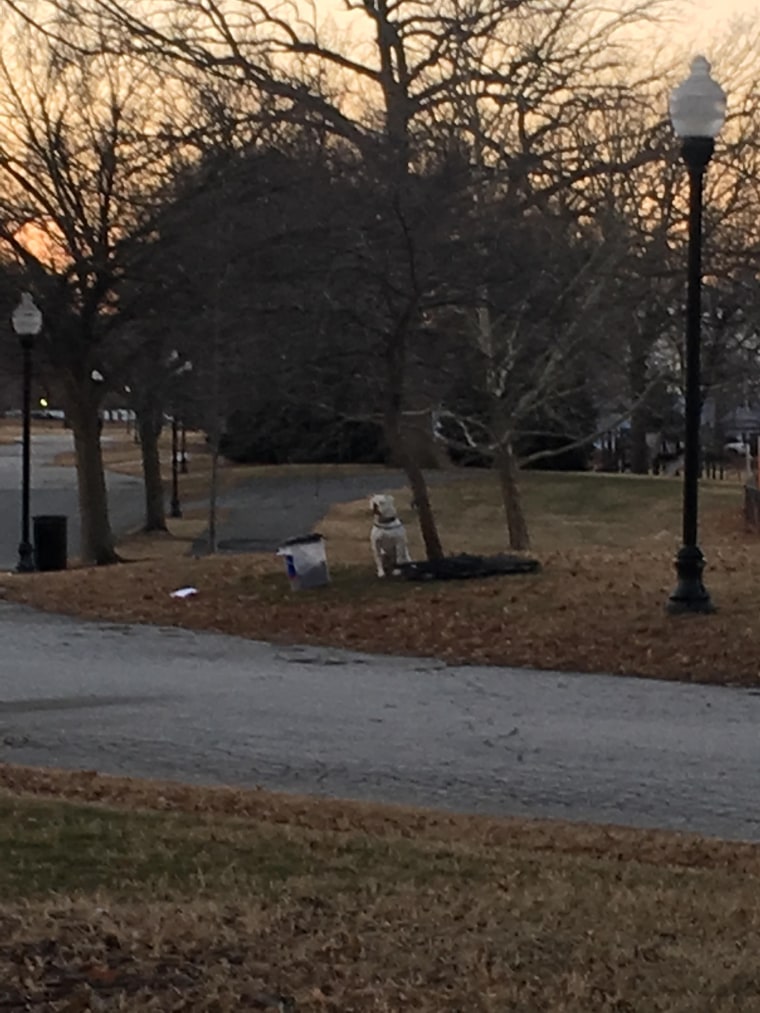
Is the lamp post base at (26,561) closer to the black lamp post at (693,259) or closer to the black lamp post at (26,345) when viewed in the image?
the black lamp post at (26,345)

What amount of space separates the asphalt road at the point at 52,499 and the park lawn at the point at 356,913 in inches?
939

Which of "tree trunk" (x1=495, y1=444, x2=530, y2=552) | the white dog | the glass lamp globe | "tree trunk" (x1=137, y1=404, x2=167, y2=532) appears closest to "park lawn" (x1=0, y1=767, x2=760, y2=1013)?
the glass lamp globe

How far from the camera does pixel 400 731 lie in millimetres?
9523

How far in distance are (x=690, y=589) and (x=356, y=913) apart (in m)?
8.01

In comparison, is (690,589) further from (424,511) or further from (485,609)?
(424,511)

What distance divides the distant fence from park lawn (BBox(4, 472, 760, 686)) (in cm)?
1274

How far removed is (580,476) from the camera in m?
45.9

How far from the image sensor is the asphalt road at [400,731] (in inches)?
320

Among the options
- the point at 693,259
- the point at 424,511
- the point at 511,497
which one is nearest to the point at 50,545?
the point at 424,511

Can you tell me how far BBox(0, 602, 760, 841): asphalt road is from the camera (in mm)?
8117

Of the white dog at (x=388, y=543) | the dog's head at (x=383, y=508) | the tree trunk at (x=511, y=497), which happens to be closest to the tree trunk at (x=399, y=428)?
the white dog at (x=388, y=543)

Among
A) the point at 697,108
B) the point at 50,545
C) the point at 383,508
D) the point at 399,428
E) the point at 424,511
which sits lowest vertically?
the point at 50,545

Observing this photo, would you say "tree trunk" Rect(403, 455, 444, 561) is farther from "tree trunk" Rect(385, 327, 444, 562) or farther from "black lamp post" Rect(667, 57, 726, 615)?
"black lamp post" Rect(667, 57, 726, 615)

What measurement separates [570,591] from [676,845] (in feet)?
22.3
